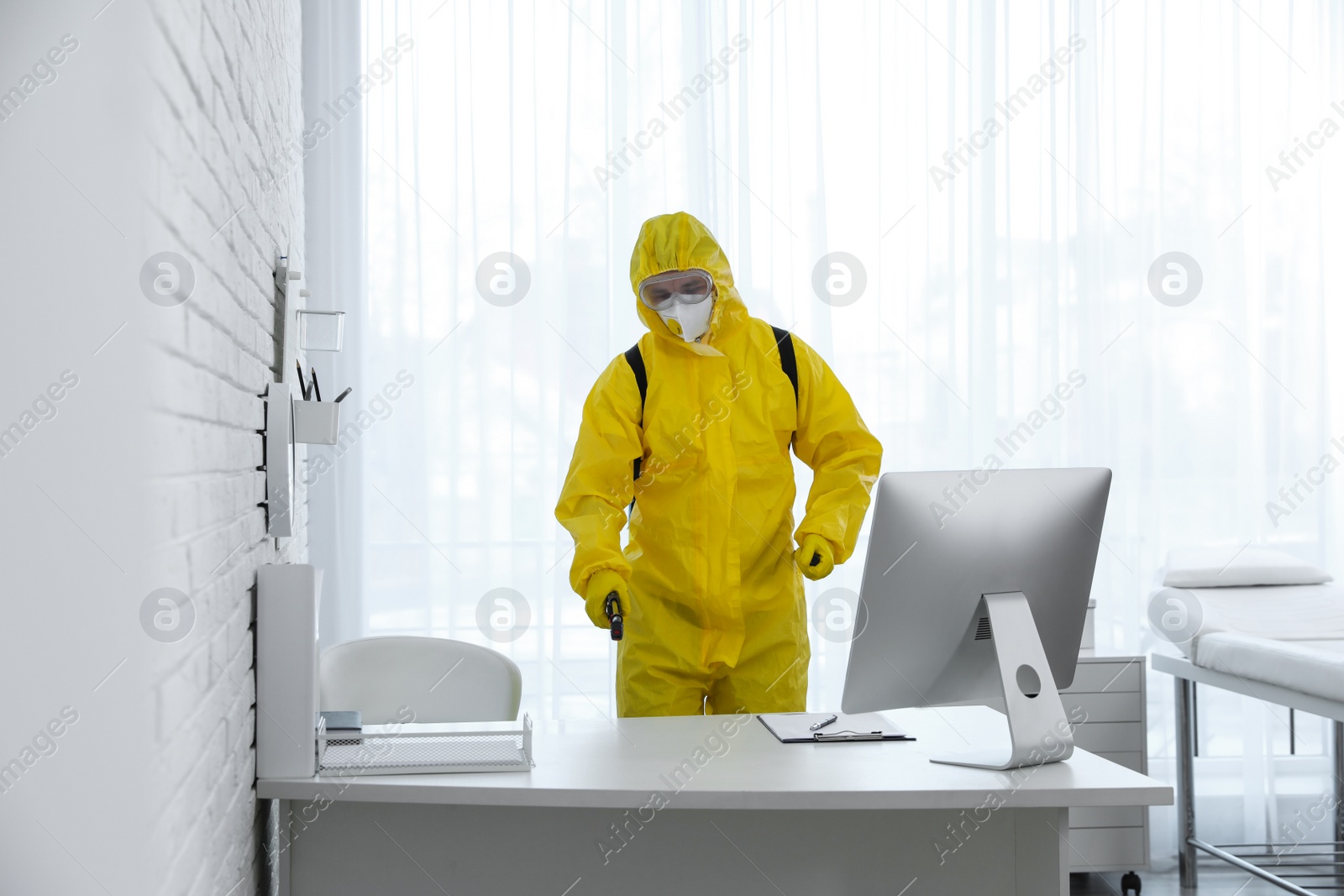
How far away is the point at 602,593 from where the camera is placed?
185 centimetres

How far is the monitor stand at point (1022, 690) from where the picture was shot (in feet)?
4.52

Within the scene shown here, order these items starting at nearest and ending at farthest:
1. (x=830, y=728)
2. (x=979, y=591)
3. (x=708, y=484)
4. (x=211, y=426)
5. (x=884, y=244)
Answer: (x=211, y=426) < (x=979, y=591) < (x=830, y=728) < (x=708, y=484) < (x=884, y=244)

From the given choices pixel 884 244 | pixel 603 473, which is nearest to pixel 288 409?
pixel 603 473

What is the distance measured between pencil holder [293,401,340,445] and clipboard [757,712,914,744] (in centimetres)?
97

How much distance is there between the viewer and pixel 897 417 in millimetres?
3324

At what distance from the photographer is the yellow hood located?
82.2 inches

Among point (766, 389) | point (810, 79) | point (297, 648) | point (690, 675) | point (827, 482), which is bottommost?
point (690, 675)

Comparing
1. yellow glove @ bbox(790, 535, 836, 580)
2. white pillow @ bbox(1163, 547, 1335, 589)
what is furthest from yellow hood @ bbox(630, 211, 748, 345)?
white pillow @ bbox(1163, 547, 1335, 589)

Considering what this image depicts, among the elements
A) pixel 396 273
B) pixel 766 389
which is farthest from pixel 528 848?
pixel 396 273

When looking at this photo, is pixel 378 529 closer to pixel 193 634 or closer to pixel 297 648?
pixel 297 648

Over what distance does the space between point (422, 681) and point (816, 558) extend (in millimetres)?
892

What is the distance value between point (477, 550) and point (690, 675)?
131 cm

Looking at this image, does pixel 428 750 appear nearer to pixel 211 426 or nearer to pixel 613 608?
pixel 613 608

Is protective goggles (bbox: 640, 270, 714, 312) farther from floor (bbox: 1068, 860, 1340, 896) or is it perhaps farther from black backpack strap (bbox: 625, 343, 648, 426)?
floor (bbox: 1068, 860, 1340, 896)
